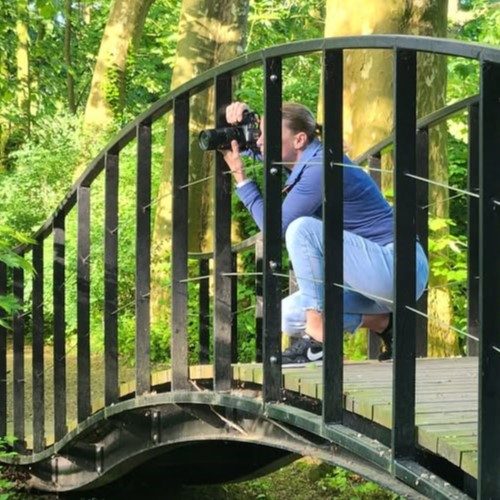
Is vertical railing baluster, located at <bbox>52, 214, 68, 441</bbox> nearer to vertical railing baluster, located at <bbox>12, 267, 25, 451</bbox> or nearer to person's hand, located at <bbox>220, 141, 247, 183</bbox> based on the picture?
vertical railing baluster, located at <bbox>12, 267, 25, 451</bbox>

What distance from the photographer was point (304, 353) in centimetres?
417

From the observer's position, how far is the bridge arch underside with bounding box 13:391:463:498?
3414mm

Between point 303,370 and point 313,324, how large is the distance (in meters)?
0.20

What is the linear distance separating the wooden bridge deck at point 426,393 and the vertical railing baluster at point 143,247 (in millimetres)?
143

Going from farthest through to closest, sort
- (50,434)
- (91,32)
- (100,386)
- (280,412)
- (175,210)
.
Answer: (91,32) < (100,386) < (50,434) < (175,210) < (280,412)

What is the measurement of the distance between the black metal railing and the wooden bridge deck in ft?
0.26

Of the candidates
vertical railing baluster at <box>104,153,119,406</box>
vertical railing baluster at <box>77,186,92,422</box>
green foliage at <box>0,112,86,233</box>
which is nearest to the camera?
vertical railing baluster at <box>104,153,119,406</box>

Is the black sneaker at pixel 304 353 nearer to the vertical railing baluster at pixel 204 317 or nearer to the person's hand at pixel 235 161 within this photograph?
the person's hand at pixel 235 161

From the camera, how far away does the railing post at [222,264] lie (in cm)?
427

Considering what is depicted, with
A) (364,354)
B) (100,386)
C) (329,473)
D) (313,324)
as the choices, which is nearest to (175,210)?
(313,324)

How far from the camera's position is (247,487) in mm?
7238

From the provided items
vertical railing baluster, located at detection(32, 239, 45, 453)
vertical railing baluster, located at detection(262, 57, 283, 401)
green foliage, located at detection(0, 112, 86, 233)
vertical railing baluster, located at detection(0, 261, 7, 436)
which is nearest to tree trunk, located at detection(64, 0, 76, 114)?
green foliage, located at detection(0, 112, 86, 233)

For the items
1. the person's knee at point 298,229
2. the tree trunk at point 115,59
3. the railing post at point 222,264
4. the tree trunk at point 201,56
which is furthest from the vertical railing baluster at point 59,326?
the tree trunk at point 115,59

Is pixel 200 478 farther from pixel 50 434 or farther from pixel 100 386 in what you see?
pixel 100 386
